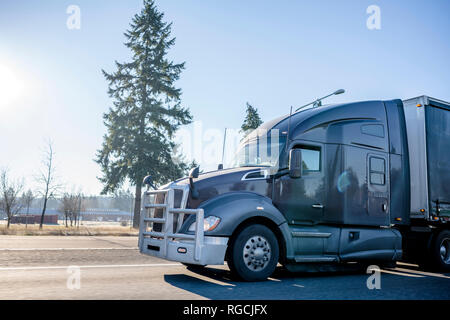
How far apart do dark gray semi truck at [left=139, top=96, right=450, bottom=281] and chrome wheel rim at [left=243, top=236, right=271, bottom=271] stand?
0.02m

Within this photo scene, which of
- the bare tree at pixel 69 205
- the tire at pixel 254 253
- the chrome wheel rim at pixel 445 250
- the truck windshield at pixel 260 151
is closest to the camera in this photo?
the tire at pixel 254 253

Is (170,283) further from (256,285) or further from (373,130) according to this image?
A: (373,130)

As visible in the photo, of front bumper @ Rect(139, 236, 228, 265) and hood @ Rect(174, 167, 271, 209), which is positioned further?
hood @ Rect(174, 167, 271, 209)

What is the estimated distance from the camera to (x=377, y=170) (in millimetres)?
8641

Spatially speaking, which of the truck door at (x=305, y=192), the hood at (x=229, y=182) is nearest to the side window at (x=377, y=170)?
the truck door at (x=305, y=192)

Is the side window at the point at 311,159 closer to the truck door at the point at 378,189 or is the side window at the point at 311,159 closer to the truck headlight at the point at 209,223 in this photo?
the truck door at the point at 378,189

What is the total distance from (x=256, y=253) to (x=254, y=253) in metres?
0.03

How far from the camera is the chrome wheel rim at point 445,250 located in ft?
30.9

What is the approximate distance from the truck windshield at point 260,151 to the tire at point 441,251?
439 centimetres

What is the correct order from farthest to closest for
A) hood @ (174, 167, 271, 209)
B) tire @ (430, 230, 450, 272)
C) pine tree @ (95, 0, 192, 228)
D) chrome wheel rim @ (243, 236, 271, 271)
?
pine tree @ (95, 0, 192, 228), tire @ (430, 230, 450, 272), hood @ (174, 167, 271, 209), chrome wheel rim @ (243, 236, 271, 271)

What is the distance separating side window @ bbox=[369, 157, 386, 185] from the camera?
853 cm

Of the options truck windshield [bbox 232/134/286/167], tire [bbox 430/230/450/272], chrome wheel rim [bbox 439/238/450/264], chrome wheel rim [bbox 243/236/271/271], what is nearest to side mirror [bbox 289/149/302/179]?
truck windshield [bbox 232/134/286/167]
